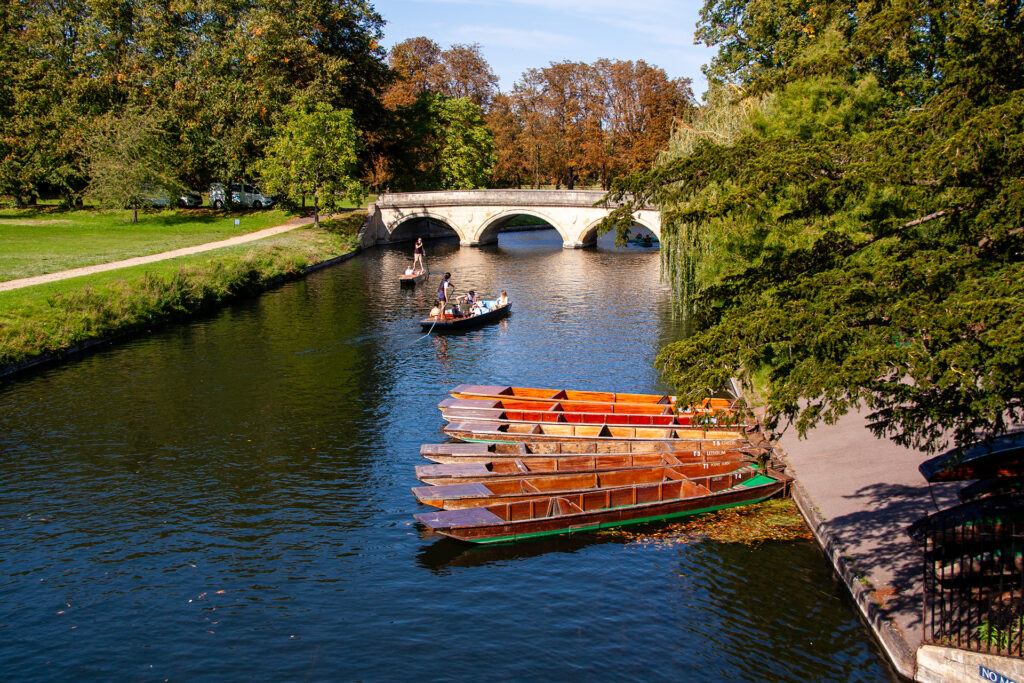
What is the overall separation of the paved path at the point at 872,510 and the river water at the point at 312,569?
0.53m

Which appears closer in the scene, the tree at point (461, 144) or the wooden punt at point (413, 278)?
the wooden punt at point (413, 278)

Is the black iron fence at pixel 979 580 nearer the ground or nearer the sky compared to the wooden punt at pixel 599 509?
nearer the sky

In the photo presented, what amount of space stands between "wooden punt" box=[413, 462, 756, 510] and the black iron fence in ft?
16.0

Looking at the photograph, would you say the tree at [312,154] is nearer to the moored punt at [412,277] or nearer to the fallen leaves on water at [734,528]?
the moored punt at [412,277]

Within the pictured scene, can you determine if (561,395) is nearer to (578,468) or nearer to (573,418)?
(573,418)

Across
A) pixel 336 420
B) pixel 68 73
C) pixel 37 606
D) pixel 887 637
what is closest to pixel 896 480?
pixel 887 637

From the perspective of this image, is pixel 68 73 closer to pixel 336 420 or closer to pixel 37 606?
pixel 336 420

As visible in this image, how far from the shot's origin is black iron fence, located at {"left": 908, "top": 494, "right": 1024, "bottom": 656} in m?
10.3

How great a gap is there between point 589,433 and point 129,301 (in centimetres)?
2200

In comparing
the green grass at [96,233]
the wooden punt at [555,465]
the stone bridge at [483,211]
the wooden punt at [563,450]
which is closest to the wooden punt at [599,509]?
the wooden punt at [555,465]

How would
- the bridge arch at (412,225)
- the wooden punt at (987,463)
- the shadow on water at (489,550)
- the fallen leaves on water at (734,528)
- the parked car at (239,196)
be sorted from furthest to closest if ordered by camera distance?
the bridge arch at (412,225) < the parked car at (239,196) < the fallen leaves on water at (734,528) < the shadow on water at (489,550) < the wooden punt at (987,463)

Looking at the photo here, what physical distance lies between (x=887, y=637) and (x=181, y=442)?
16.4 metres

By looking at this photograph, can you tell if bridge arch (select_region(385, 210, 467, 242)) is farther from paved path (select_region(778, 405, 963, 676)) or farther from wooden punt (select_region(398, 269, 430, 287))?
paved path (select_region(778, 405, 963, 676))

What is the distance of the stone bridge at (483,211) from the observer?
6197 cm
